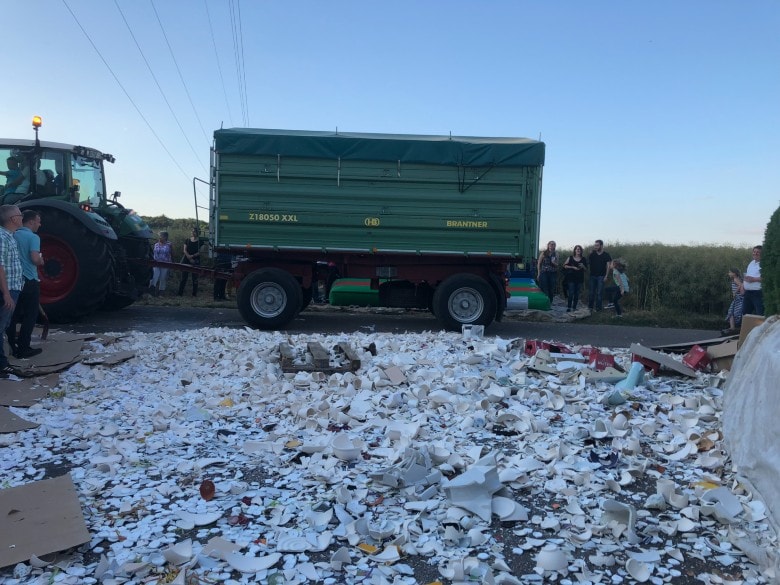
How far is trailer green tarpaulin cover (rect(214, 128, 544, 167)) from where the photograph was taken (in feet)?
33.8

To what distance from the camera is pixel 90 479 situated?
3.77 metres

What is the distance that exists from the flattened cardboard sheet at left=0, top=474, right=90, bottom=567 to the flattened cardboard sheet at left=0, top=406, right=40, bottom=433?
129 cm

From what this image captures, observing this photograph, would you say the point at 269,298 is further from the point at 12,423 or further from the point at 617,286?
the point at 617,286

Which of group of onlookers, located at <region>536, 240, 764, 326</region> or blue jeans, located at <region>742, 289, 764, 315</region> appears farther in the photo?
group of onlookers, located at <region>536, 240, 764, 326</region>

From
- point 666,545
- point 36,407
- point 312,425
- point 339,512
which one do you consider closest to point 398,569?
point 339,512

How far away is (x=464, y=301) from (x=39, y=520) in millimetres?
8080

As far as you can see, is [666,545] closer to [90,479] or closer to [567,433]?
[567,433]

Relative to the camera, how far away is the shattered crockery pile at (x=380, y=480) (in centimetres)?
295

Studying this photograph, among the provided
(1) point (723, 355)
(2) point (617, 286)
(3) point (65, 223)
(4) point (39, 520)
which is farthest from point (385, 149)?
(4) point (39, 520)

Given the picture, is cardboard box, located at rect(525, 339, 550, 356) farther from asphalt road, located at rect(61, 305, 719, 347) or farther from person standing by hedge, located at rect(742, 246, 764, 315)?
person standing by hedge, located at rect(742, 246, 764, 315)

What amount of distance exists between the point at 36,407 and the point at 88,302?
18.8 ft

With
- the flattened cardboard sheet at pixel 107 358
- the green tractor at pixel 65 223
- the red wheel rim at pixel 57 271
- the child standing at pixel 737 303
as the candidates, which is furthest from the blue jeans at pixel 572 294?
the flattened cardboard sheet at pixel 107 358

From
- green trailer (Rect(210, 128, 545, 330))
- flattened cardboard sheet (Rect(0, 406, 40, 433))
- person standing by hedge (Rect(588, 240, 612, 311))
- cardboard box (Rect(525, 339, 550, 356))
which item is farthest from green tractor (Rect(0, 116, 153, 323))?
person standing by hedge (Rect(588, 240, 612, 311))

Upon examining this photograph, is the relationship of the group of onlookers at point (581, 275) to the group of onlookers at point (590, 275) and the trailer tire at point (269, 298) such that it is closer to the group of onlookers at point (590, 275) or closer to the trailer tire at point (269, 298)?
the group of onlookers at point (590, 275)
